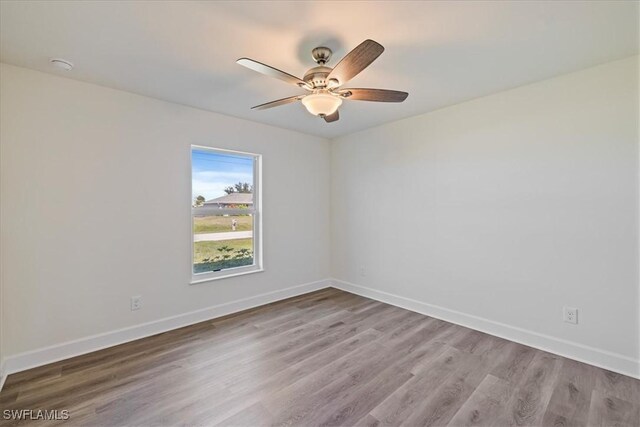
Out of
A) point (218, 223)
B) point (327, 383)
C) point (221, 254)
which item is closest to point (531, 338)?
point (327, 383)

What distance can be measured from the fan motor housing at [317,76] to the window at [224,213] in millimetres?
1821

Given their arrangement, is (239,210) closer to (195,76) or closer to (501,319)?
(195,76)

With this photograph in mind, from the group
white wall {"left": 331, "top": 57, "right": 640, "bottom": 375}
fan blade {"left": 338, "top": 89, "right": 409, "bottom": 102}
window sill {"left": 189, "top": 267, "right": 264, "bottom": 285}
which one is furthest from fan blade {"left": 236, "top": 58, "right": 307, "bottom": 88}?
window sill {"left": 189, "top": 267, "right": 264, "bottom": 285}

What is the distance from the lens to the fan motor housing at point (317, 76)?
1.89 metres

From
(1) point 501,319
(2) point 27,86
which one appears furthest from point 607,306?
(2) point 27,86

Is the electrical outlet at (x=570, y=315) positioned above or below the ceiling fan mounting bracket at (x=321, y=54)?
below

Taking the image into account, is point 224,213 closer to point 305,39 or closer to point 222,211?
point 222,211

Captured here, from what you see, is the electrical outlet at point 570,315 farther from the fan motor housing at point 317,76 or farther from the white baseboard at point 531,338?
the fan motor housing at point 317,76

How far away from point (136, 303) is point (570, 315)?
3.93 m

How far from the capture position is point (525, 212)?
8.61ft

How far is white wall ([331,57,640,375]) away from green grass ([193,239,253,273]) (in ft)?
5.83

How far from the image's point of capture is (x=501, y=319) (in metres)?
2.79

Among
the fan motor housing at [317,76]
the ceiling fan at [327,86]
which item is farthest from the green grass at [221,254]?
the fan motor housing at [317,76]

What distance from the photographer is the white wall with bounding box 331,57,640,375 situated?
7.16ft
